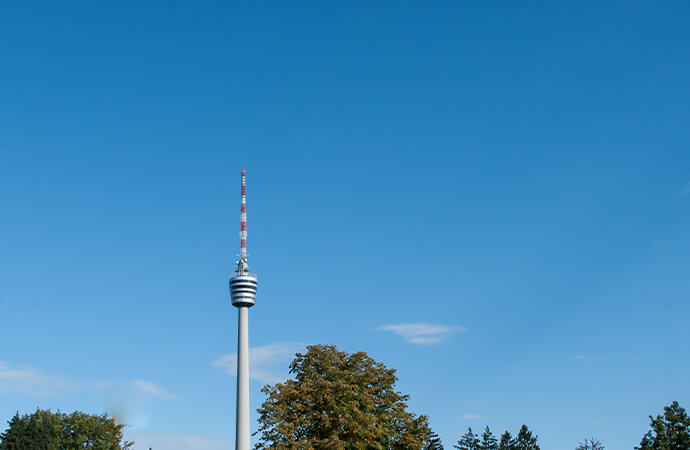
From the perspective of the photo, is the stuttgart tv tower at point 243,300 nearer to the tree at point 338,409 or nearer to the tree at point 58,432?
the tree at point 58,432

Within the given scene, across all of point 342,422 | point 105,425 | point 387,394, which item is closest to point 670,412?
point 387,394

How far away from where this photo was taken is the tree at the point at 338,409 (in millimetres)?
72562

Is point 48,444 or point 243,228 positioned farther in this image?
point 243,228

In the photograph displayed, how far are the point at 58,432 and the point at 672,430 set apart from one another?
72.8 metres

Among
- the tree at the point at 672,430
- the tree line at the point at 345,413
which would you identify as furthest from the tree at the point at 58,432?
the tree at the point at 672,430

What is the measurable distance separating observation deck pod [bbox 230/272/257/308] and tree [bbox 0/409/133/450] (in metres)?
40.6

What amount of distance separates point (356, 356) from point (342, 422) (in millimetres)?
9604

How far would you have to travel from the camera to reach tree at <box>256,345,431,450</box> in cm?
7256

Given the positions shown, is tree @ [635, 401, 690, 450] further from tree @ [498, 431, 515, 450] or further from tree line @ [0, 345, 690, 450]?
tree @ [498, 431, 515, 450]

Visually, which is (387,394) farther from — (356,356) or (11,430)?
(11,430)

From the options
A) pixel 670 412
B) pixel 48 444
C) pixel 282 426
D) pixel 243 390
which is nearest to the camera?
pixel 282 426

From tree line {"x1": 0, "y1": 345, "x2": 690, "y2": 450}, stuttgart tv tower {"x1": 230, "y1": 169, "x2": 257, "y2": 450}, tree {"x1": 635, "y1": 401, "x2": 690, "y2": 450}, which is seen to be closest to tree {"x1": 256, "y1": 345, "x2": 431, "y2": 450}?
tree line {"x1": 0, "y1": 345, "x2": 690, "y2": 450}

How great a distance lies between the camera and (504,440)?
114 m

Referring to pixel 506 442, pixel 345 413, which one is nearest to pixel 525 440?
pixel 506 442
